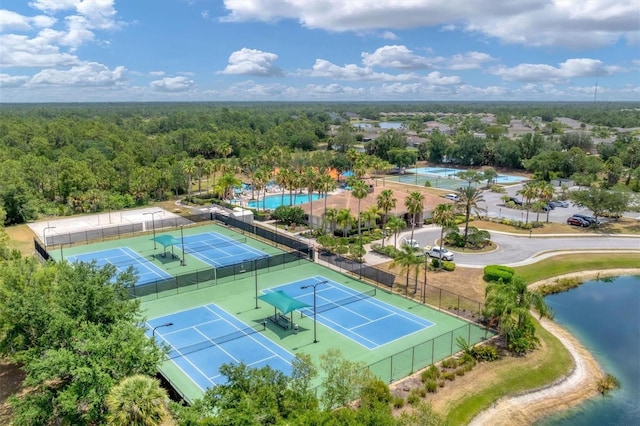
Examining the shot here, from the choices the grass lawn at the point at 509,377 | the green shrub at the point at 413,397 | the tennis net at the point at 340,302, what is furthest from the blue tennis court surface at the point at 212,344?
the grass lawn at the point at 509,377

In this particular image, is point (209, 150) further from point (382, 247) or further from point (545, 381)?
point (545, 381)

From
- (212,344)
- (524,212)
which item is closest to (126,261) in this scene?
Answer: (212,344)

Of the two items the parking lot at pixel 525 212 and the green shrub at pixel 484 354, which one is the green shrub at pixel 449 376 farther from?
the parking lot at pixel 525 212

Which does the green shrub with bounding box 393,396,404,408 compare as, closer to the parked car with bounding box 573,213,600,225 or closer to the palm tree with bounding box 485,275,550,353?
the palm tree with bounding box 485,275,550,353

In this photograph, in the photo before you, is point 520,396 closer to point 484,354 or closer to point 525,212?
point 484,354

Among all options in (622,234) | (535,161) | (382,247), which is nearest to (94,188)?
(382,247)

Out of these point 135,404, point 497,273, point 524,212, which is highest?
point 135,404

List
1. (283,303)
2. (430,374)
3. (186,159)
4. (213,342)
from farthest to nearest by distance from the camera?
(186,159) → (283,303) → (213,342) → (430,374)
